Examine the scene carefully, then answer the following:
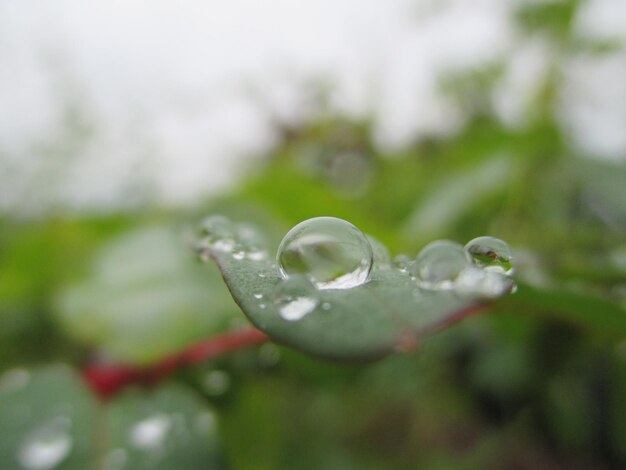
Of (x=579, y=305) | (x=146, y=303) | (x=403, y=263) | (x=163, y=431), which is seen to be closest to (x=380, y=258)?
(x=403, y=263)

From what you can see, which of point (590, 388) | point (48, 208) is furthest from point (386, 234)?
point (48, 208)

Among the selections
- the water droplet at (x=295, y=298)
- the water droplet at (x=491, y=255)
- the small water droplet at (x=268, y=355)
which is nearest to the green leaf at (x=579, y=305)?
the water droplet at (x=491, y=255)

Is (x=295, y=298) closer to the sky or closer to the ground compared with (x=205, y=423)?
closer to the sky

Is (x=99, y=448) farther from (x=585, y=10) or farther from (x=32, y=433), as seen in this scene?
(x=585, y=10)

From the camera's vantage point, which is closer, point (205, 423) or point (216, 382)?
point (205, 423)

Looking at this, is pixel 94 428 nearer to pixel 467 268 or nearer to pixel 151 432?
pixel 151 432
